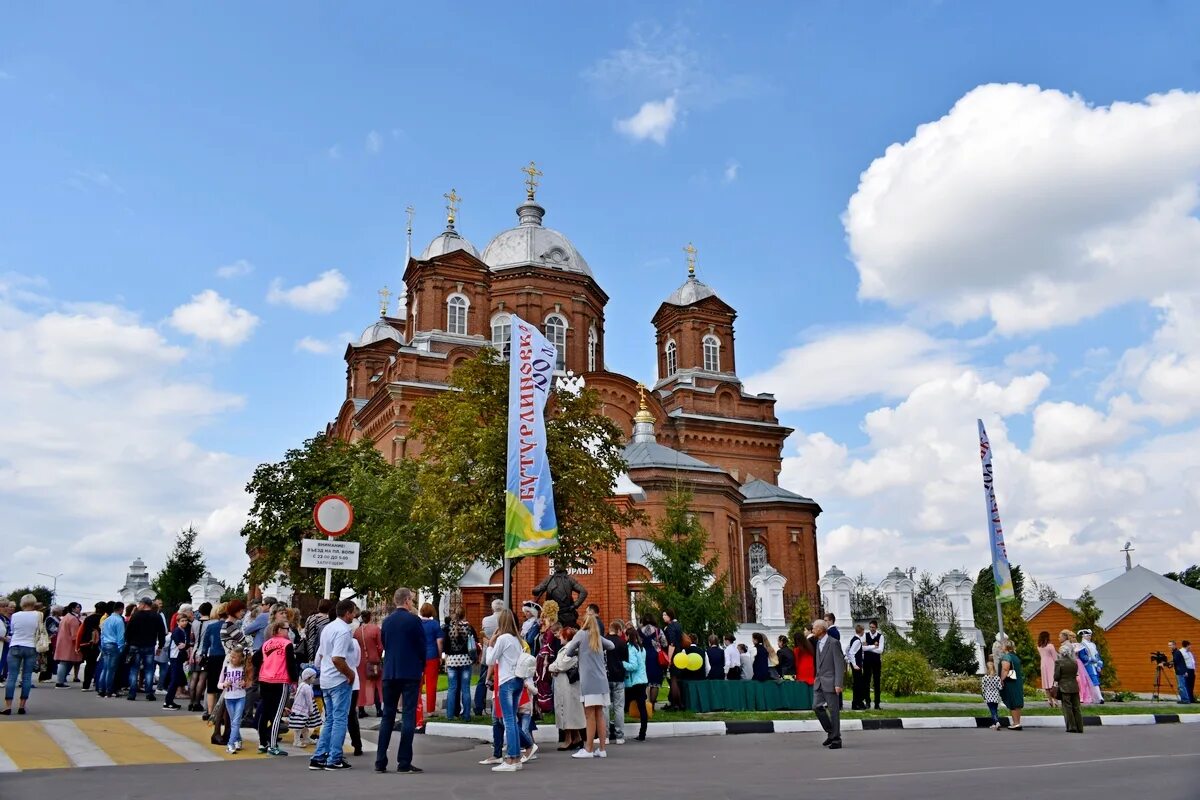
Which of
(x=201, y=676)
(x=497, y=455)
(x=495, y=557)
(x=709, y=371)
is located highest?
(x=709, y=371)

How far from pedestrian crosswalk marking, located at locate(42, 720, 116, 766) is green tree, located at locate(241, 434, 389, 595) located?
19248mm

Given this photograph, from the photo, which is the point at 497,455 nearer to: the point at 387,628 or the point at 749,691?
the point at 749,691

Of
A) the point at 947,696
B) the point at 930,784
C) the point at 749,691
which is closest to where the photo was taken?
the point at 930,784

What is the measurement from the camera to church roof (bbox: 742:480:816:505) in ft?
143

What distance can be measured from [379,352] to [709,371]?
17.8 metres

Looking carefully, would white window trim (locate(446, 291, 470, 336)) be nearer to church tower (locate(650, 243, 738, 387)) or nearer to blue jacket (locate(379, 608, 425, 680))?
church tower (locate(650, 243, 738, 387))

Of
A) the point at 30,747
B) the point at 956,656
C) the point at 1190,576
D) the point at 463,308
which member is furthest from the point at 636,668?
the point at 1190,576

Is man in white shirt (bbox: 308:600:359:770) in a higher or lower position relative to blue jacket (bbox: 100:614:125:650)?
lower

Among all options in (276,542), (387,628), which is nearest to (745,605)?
(276,542)

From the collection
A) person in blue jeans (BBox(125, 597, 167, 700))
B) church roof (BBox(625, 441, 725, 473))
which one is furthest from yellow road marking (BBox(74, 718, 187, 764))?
church roof (BBox(625, 441, 725, 473))

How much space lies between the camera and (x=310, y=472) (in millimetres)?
32625

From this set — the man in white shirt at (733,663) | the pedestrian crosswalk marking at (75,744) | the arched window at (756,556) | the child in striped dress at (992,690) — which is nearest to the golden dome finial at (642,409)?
the arched window at (756,556)

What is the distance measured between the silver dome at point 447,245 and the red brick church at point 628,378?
74 millimetres

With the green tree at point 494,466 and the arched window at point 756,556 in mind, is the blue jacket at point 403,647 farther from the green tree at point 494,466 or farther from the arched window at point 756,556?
the arched window at point 756,556
